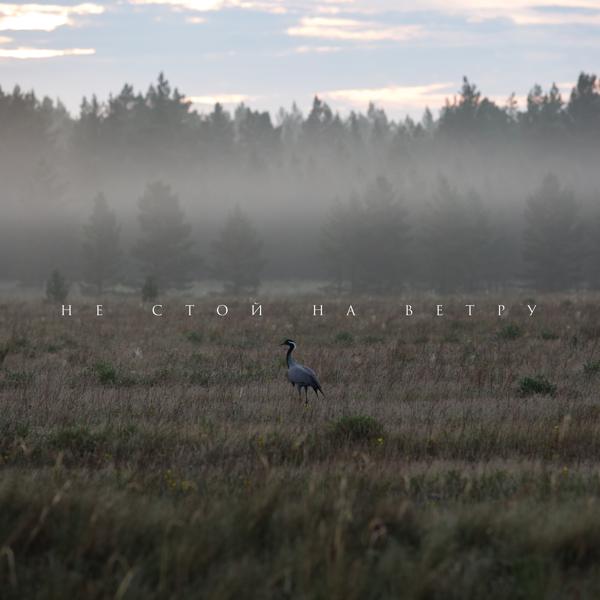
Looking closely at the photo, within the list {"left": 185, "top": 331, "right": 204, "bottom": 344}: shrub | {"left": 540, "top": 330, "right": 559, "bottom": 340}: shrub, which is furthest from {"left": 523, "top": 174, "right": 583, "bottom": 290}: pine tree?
{"left": 185, "top": 331, "right": 204, "bottom": 344}: shrub

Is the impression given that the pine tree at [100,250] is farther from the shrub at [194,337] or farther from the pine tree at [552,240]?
the shrub at [194,337]

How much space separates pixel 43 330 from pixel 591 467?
15.9 m

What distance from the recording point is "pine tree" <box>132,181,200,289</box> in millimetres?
61875

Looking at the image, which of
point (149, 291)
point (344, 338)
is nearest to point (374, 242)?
point (149, 291)

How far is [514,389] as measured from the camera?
12875 millimetres

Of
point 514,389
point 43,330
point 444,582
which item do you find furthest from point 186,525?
point 43,330

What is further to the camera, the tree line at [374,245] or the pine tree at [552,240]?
the pine tree at [552,240]

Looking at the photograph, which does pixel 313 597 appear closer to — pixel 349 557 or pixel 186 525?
pixel 349 557

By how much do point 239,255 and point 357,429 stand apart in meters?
55.5

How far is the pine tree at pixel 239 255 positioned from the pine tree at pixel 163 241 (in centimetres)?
278

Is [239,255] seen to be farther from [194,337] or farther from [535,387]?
[535,387]

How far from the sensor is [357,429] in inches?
364

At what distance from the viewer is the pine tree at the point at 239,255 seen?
64000mm

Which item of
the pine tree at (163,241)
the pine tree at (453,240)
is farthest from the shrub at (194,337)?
the pine tree at (453,240)
